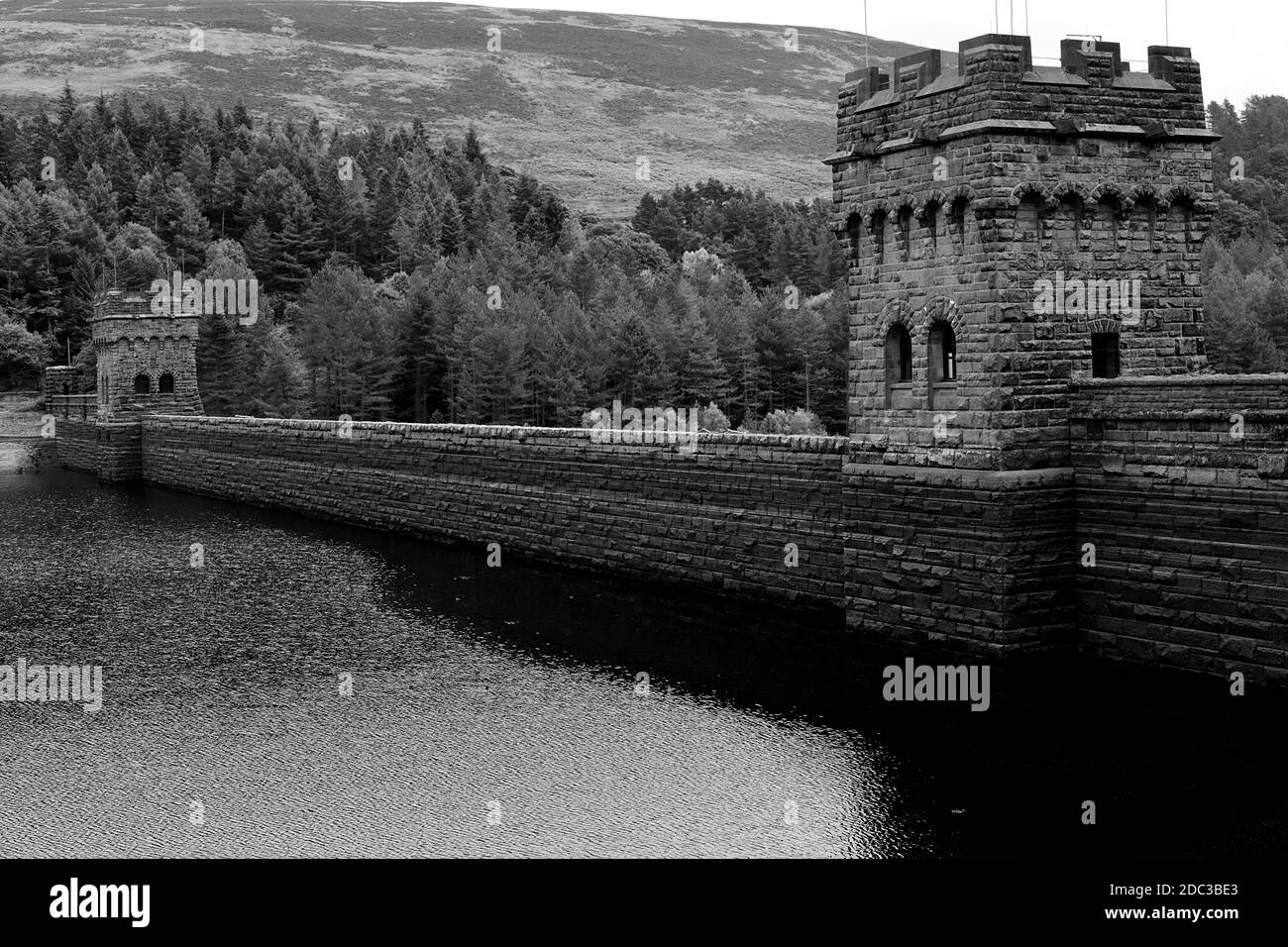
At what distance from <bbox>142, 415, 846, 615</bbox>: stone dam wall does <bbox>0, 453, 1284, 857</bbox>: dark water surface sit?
1027mm

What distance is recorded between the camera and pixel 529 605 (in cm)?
2822

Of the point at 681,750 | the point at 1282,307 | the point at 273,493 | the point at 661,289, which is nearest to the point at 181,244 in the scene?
the point at 661,289

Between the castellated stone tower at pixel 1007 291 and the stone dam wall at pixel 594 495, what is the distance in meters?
2.79

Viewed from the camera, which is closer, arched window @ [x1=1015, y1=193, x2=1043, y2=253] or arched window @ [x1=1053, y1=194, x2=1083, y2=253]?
arched window @ [x1=1015, y1=193, x2=1043, y2=253]

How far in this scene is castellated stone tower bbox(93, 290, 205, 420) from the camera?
61.7 metres

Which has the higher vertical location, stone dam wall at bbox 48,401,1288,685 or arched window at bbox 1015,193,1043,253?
arched window at bbox 1015,193,1043,253

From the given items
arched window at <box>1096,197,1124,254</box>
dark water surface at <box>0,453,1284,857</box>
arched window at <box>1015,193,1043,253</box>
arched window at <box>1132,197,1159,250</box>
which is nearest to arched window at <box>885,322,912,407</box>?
arched window at <box>1015,193,1043,253</box>

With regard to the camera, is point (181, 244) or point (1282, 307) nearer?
point (1282, 307)

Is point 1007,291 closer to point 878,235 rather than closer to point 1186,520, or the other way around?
point 878,235

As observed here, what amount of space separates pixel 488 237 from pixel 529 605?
8701 centimetres

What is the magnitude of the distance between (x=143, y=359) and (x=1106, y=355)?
49792mm

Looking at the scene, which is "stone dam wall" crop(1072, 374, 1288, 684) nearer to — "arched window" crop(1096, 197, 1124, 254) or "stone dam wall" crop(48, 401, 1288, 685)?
"stone dam wall" crop(48, 401, 1288, 685)

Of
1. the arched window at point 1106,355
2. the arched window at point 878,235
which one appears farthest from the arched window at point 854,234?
the arched window at point 1106,355
